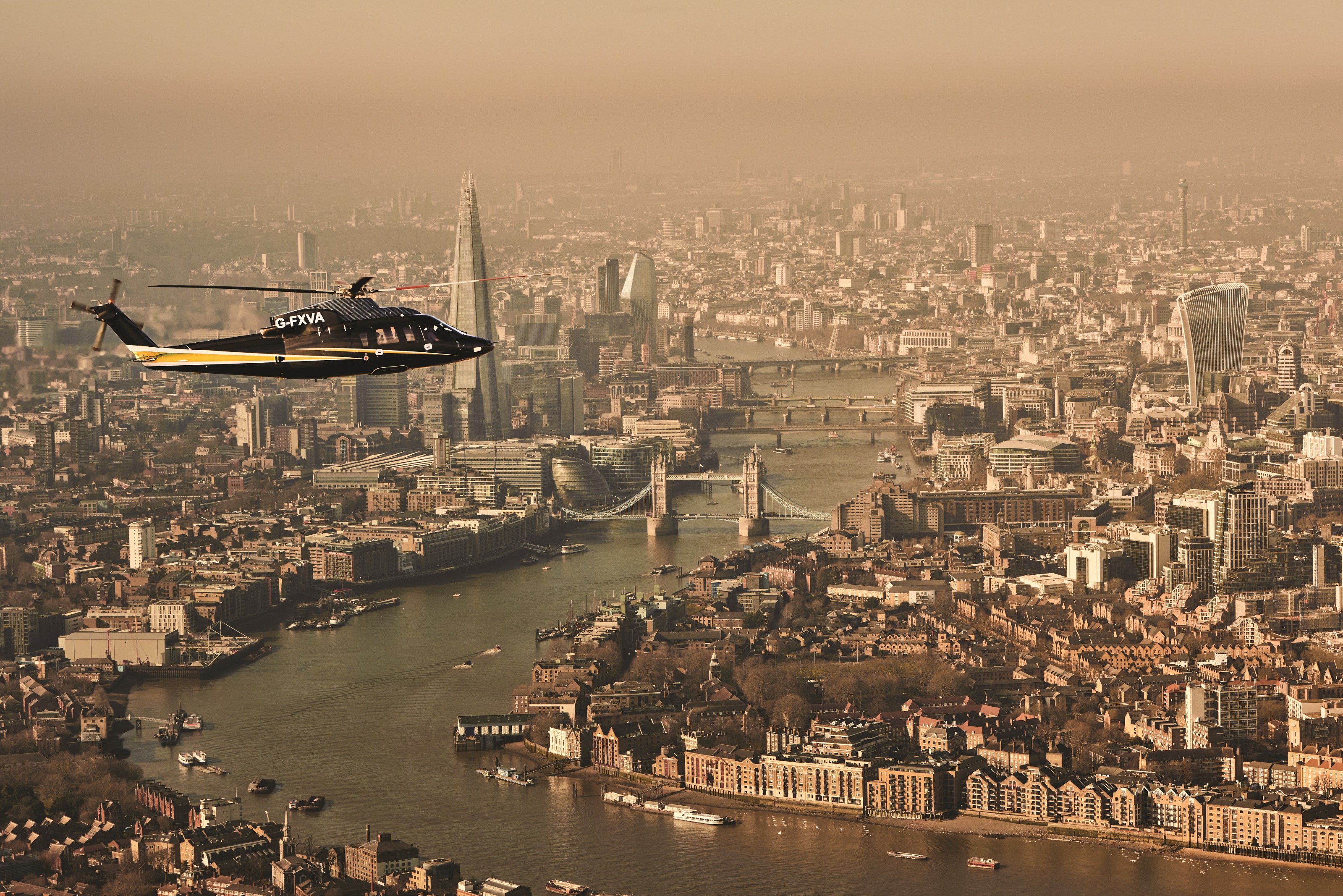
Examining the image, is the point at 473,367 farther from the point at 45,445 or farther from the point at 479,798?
the point at 479,798

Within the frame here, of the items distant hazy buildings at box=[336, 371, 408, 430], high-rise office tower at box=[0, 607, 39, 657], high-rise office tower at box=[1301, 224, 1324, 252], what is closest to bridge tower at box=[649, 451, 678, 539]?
distant hazy buildings at box=[336, 371, 408, 430]

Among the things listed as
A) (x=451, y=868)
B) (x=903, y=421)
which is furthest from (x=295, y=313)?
(x=903, y=421)

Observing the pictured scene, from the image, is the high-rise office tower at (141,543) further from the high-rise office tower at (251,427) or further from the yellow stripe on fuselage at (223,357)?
the yellow stripe on fuselage at (223,357)

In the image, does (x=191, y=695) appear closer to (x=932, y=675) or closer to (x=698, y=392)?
(x=932, y=675)

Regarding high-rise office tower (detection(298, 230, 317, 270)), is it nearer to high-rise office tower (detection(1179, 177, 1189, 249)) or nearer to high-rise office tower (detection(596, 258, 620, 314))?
high-rise office tower (detection(596, 258, 620, 314))

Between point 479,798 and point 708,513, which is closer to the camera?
point 479,798

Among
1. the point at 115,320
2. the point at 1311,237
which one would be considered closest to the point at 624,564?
the point at 115,320
